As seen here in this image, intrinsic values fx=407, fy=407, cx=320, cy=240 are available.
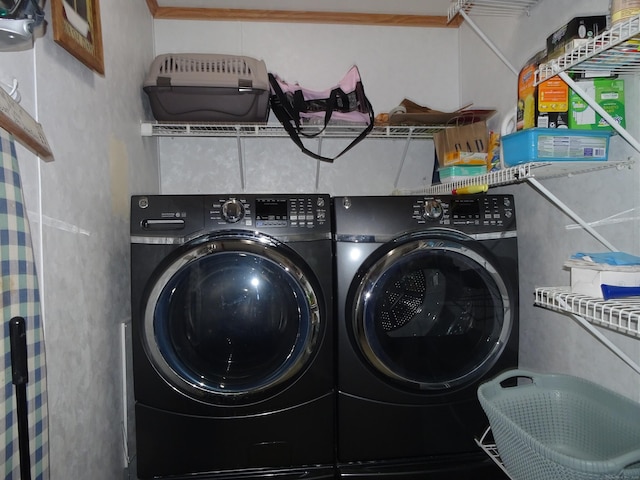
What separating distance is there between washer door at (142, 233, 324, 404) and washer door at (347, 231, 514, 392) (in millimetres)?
195

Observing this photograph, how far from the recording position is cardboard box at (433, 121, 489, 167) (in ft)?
5.29

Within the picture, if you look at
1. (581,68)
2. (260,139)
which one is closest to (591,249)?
(581,68)

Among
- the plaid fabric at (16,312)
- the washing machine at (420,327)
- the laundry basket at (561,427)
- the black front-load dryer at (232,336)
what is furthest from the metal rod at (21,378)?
the laundry basket at (561,427)

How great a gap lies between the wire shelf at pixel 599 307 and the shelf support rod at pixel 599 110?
0.38 m

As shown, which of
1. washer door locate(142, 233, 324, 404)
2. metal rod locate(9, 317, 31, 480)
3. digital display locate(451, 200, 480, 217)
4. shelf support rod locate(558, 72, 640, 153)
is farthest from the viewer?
digital display locate(451, 200, 480, 217)

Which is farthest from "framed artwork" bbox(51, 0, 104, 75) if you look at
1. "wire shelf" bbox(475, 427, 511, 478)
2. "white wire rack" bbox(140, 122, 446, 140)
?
"wire shelf" bbox(475, 427, 511, 478)

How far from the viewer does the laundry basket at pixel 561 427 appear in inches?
A: 34.2

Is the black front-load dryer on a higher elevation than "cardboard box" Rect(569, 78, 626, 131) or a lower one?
lower

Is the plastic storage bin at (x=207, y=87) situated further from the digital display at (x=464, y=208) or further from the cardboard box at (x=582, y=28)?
the cardboard box at (x=582, y=28)

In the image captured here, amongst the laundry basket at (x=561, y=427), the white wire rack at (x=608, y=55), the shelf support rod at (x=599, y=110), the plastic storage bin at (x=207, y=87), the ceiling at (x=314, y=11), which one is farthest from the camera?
the ceiling at (x=314, y=11)

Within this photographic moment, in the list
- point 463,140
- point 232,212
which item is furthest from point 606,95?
point 232,212

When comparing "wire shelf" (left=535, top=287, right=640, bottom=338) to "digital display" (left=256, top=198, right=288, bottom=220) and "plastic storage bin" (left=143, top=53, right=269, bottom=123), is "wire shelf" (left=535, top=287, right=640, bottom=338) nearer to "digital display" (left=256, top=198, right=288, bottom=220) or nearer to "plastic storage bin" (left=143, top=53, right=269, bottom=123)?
"digital display" (left=256, top=198, right=288, bottom=220)

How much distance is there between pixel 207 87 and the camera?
5.15 feet

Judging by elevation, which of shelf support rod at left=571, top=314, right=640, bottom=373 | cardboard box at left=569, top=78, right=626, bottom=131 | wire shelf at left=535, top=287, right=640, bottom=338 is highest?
cardboard box at left=569, top=78, right=626, bottom=131
